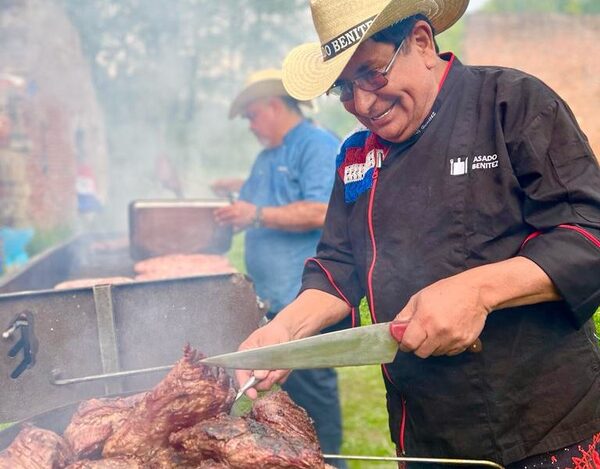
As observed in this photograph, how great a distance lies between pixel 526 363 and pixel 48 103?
12.4 m

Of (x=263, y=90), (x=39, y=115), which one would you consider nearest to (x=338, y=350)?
(x=263, y=90)

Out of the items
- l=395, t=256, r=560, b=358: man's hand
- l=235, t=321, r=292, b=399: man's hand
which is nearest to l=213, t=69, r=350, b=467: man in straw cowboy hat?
l=235, t=321, r=292, b=399: man's hand

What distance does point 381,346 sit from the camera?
202cm

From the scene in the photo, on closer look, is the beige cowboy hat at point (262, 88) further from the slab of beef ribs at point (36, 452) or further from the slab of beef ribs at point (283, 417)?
the slab of beef ribs at point (36, 452)

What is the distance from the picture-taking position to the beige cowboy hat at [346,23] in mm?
2115

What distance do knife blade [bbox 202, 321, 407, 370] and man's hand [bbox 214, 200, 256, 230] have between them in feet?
10.1

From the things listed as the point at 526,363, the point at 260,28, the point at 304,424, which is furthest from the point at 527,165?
the point at 260,28

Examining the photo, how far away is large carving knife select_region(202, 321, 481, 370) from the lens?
2.00 m

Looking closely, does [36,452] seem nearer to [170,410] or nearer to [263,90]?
[170,410]

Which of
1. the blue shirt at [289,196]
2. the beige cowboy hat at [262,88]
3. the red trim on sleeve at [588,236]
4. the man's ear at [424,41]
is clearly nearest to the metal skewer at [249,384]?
the red trim on sleeve at [588,236]

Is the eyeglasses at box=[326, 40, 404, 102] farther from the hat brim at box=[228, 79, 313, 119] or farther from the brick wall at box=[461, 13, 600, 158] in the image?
the brick wall at box=[461, 13, 600, 158]

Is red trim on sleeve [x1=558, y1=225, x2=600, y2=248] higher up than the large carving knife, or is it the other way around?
red trim on sleeve [x1=558, y1=225, x2=600, y2=248]

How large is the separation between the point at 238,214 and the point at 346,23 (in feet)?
10.6

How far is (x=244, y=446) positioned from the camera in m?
2.10
